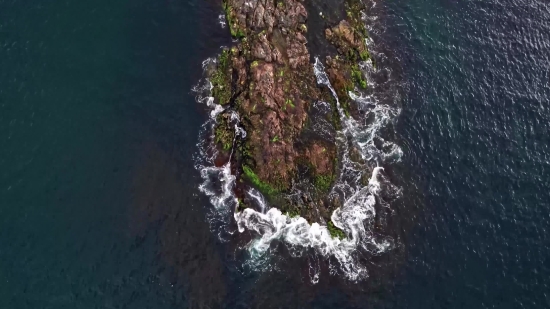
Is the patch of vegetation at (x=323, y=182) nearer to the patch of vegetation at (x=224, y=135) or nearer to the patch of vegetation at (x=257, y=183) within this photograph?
the patch of vegetation at (x=257, y=183)

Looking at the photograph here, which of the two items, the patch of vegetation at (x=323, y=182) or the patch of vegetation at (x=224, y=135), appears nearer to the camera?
the patch of vegetation at (x=323, y=182)

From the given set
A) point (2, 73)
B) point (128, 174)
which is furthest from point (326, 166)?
point (2, 73)

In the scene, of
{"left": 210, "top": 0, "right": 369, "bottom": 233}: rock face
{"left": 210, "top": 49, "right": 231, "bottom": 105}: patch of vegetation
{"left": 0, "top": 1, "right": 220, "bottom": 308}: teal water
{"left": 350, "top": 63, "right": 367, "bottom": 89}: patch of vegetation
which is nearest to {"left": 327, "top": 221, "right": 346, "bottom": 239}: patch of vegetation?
{"left": 210, "top": 0, "right": 369, "bottom": 233}: rock face

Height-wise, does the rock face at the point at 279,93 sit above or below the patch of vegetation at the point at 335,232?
above

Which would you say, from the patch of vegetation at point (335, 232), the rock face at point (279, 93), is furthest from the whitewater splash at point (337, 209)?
the rock face at point (279, 93)

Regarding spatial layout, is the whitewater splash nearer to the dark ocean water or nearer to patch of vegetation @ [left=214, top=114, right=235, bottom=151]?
patch of vegetation @ [left=214, top=114, right=235, bottom=151]

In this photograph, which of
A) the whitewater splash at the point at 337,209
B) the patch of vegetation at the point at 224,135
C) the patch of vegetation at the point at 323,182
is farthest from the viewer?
the patch of vegetation at the point at 224,135
